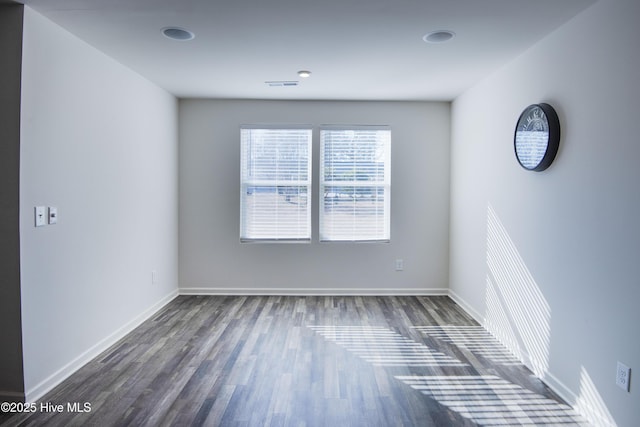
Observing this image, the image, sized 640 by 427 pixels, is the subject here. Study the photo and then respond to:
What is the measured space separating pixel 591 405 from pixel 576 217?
108cm

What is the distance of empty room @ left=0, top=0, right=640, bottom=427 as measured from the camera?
2254mm

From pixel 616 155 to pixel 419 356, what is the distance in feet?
6.18

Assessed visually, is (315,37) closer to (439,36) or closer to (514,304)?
(439,36)

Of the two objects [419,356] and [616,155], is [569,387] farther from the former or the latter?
[616,155]

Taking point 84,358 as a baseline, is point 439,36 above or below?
above

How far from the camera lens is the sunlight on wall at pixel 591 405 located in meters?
2.12

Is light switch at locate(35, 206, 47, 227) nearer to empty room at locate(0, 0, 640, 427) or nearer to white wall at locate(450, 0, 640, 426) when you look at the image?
empty room at locate(0, 0, 640, 427)

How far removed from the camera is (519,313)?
3.08 metres

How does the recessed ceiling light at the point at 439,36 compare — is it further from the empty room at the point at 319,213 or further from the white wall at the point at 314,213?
the white wall at the point at 314,213

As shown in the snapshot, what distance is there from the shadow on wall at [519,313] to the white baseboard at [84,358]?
10.7 feet

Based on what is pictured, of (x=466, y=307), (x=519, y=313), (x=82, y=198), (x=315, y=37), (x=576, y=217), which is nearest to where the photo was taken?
(x=576, y=217)

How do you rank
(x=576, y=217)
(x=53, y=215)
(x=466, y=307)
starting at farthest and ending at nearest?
(x=466, y=307), (x=53, y=215), (x=576, y=217)

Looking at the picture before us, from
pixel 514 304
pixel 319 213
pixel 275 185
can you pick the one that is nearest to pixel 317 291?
pixel 319 213

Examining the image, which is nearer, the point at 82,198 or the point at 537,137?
the point at 537,137
